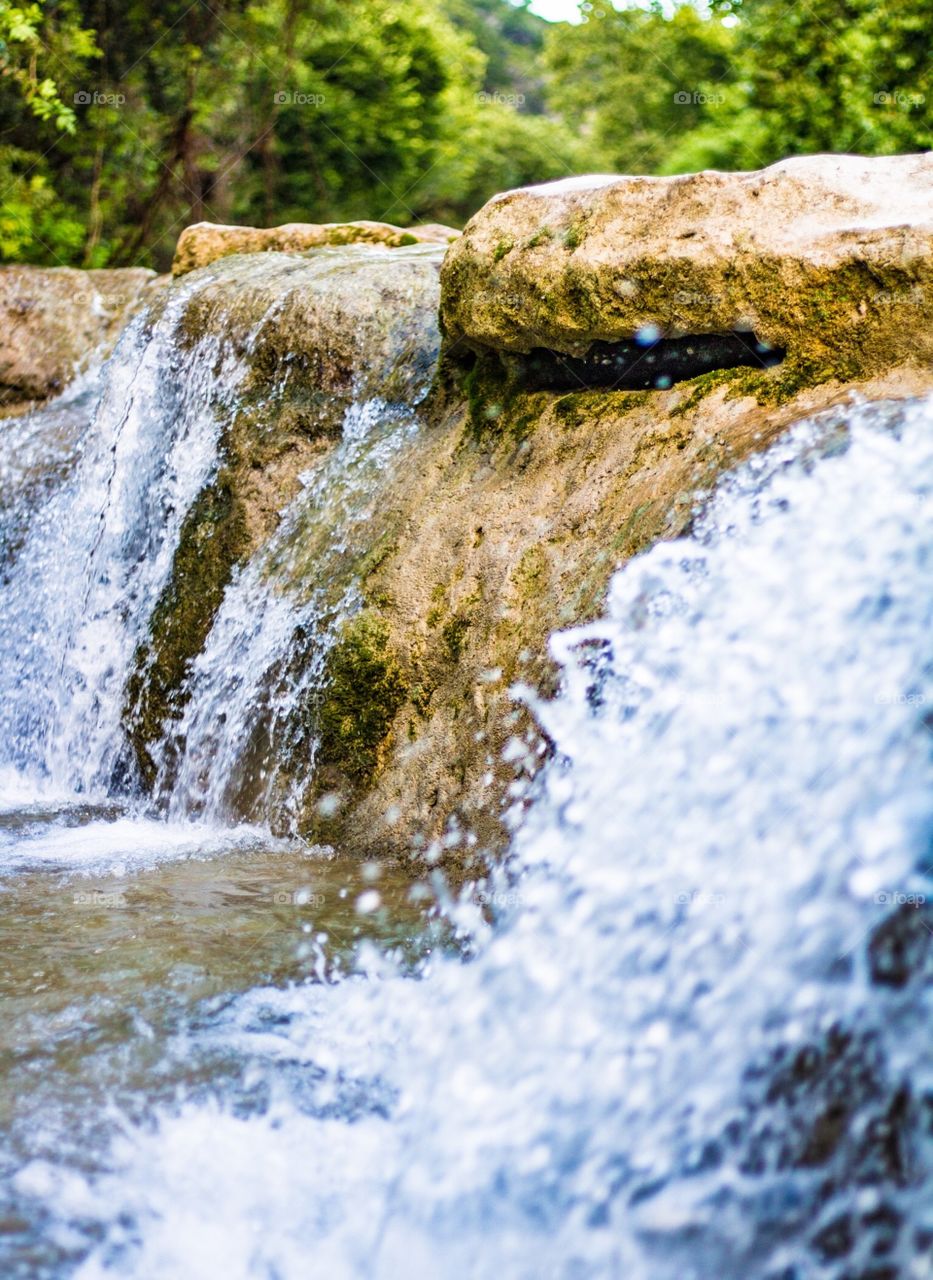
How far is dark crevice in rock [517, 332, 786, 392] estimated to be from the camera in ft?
12.3

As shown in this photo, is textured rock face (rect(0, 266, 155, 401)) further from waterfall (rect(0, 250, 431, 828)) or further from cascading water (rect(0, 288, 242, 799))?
cascading water (rect(0, 288, 242, 799))

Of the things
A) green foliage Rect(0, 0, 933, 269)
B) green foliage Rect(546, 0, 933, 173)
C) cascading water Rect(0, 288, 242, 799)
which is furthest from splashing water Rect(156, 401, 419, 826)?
green foliage Rect(546, 0, 933, 173)

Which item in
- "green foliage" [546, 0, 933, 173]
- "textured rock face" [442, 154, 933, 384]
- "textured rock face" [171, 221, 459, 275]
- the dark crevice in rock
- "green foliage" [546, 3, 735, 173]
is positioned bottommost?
the dark crevice in rock

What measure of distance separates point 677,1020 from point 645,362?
7.79ft

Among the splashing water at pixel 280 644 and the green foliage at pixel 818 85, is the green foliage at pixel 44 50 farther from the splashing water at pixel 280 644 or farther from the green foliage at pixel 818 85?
the green foliage at pixel 818 85

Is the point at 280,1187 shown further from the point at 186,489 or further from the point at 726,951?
the point at 186,489

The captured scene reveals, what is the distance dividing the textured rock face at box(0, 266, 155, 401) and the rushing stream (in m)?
4.62

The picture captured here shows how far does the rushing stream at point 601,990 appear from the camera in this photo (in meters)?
1.97

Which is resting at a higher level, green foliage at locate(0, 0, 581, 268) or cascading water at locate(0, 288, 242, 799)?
green foliage at locate(0, 0, 581, 268)

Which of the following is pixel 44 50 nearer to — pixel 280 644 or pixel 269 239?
pixel 269 239

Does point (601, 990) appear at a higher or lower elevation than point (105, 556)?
lower

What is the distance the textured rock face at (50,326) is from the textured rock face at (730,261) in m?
4.60

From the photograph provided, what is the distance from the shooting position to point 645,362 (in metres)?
4.02

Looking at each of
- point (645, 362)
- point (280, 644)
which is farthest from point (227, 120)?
point (645, 362)
